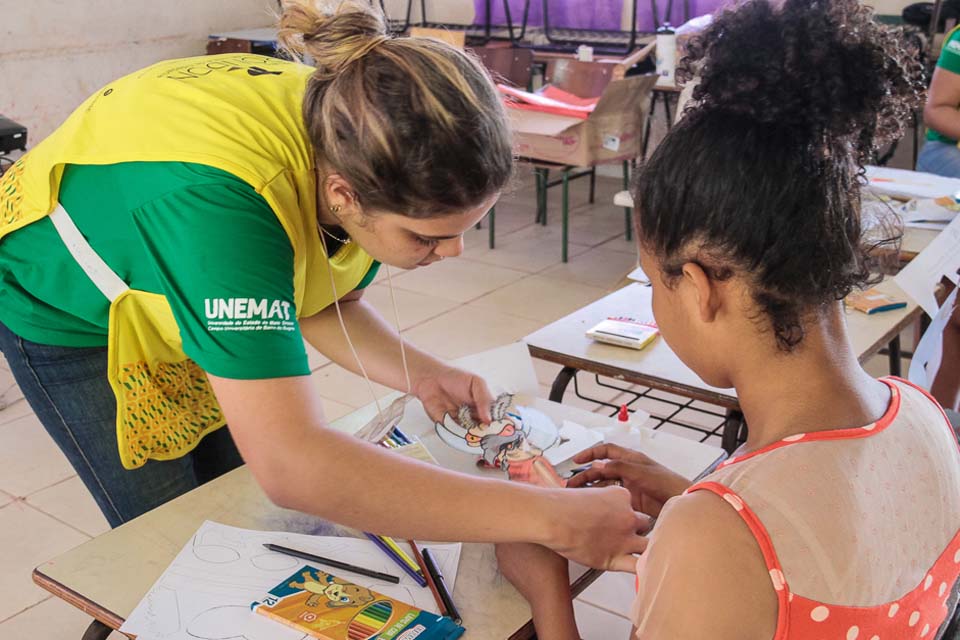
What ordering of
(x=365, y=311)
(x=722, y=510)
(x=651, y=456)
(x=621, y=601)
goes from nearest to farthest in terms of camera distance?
(x=722, y=510) → (x=651, y=456) → (x=365, y=311) → (x=621, y=601)

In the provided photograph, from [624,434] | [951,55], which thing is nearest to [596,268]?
[951,55]

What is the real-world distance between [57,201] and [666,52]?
12.7ft

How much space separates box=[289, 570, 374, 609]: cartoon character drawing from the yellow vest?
37cm

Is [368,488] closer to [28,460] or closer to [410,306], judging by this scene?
[28,460]

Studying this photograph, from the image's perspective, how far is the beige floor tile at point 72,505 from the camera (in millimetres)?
2502

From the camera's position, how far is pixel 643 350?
1842 millimetres

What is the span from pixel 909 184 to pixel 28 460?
2.78 meters

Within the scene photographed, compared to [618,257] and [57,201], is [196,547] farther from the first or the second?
[618,257]

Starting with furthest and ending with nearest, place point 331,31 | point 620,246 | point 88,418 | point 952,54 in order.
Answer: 1. point 620,246
2. point 952,54
3. point 88,418
4. point 331,31

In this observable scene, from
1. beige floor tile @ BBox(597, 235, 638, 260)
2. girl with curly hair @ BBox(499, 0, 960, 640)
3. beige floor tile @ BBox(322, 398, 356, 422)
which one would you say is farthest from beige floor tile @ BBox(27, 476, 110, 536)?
beige floor tile @ BBox(597, 235, 638, 260)

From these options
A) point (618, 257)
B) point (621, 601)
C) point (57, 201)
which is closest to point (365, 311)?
→ point (57, 201)

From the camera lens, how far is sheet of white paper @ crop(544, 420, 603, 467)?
4.41ft

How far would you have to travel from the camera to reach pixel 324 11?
1.11 m

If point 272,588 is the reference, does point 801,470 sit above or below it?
above
